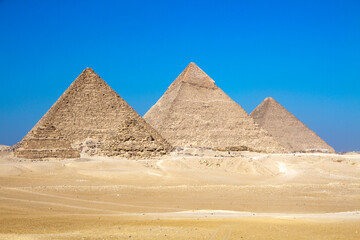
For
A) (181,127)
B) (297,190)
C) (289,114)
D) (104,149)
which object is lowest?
(297,190)

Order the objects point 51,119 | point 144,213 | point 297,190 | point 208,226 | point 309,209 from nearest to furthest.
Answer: point 208,226 → point 144,213 → point 309,209 → point 297,190 → point 51,119

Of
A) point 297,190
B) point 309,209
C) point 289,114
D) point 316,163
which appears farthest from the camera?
point 289,114

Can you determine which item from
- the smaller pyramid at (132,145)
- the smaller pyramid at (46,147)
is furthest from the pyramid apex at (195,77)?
the smaller pyramid at (46,147)

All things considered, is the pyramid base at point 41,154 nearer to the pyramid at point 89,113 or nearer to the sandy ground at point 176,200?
the sandy ground at point 176,200

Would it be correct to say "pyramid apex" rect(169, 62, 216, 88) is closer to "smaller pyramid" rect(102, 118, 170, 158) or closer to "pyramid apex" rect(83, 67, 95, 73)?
"pyramid apex" rect(83, 67, 95, 73)

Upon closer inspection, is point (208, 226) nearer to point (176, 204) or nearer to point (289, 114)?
point (176, 204)

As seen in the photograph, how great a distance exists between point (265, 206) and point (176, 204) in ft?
9.53

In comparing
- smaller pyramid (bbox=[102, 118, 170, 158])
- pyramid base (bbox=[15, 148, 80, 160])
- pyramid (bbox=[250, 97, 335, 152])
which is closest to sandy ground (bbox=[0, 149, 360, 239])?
pyramid base (bbox=[15, 148, 80, 160])

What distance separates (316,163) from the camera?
113 ft

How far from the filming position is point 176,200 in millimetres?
16859

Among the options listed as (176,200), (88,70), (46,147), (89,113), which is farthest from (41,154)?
(88,70)

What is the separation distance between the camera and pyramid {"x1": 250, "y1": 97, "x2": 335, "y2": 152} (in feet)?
240

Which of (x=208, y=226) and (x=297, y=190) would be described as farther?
(x=297, y=190)

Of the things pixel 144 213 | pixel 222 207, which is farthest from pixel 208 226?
pixel 222 207
